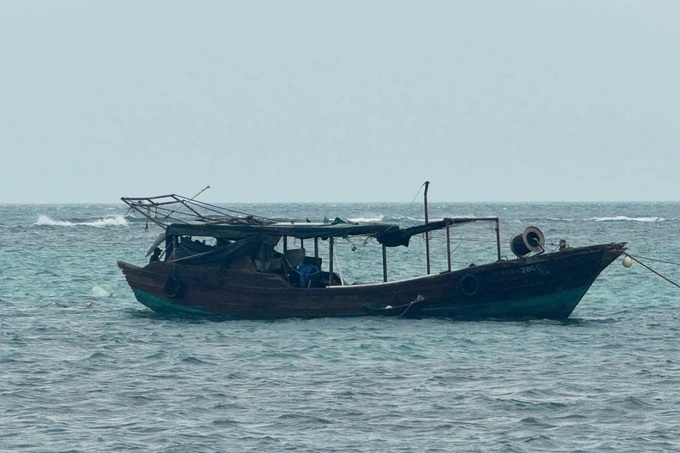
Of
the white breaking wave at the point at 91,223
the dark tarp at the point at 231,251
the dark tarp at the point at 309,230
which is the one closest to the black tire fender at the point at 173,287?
the dark tarp at the point at 231,251

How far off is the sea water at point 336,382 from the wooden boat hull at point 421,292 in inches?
19.6

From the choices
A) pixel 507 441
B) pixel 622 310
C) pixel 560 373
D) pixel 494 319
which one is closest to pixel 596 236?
pixel 622 310

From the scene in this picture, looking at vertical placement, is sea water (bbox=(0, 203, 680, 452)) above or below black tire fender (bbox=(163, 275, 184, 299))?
below

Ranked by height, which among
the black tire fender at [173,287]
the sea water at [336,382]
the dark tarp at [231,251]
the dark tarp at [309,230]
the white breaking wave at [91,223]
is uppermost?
the dark tarp at [309,230]

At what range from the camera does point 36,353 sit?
2375 centimetres

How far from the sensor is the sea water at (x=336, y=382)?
1644 centimetres

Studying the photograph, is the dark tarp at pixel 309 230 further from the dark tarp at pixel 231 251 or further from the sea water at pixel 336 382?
the sea water at pixel 336 382

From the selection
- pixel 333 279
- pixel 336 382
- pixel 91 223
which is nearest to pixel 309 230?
pixel 333 279

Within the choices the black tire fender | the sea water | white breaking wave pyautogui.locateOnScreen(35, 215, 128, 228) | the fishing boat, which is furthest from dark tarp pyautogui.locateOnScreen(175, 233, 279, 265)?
white breaking wave pyautogui.locateOnScreen(35, 215, 128, 228)

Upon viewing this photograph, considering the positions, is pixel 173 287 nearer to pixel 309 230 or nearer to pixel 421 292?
pixel 309 230

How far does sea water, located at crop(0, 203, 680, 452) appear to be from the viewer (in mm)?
16438

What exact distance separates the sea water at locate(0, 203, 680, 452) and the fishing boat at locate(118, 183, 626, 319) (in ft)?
1.75

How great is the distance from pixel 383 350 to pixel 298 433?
731 centimetres

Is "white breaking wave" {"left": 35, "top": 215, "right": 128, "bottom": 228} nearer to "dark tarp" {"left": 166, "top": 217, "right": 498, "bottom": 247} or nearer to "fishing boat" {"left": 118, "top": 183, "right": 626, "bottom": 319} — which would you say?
"fishing boat" {"left": 118, "top": 183, "right": 626, "bottom": 319}
